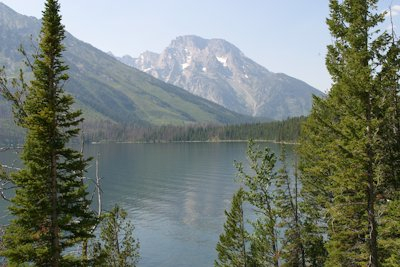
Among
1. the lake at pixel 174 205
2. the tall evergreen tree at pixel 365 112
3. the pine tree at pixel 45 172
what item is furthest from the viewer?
the lake at pixel 174 205

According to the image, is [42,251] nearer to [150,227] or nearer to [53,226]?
[53,226]

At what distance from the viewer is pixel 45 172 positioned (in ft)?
67.9

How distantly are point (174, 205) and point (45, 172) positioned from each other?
98064mm

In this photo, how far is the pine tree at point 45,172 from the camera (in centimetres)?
2025

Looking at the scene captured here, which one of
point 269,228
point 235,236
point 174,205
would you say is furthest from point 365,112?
point 174,205

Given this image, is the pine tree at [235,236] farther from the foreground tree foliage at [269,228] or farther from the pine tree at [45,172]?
the pine tree at [45,172]

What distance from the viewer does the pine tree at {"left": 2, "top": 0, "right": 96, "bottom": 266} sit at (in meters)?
20.2

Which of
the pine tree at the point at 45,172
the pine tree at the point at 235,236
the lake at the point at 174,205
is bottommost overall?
the lake at the point at 174,205

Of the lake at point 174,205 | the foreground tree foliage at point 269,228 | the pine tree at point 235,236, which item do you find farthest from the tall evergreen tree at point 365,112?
the lake at point 174,205

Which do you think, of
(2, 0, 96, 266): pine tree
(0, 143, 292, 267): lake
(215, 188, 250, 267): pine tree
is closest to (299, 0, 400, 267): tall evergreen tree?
(2, 0, 96, 266): pine tree

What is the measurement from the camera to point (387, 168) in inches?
977

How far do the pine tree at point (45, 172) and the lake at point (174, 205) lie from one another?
17801 mm

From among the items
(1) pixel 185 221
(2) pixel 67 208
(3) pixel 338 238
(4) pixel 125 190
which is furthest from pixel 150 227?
(2) pixel 67 208

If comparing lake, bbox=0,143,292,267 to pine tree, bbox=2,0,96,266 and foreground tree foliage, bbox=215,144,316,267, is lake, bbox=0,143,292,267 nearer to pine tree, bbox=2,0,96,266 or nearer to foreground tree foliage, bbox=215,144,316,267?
foreground tree foliage, bbox=215,144,316,267
